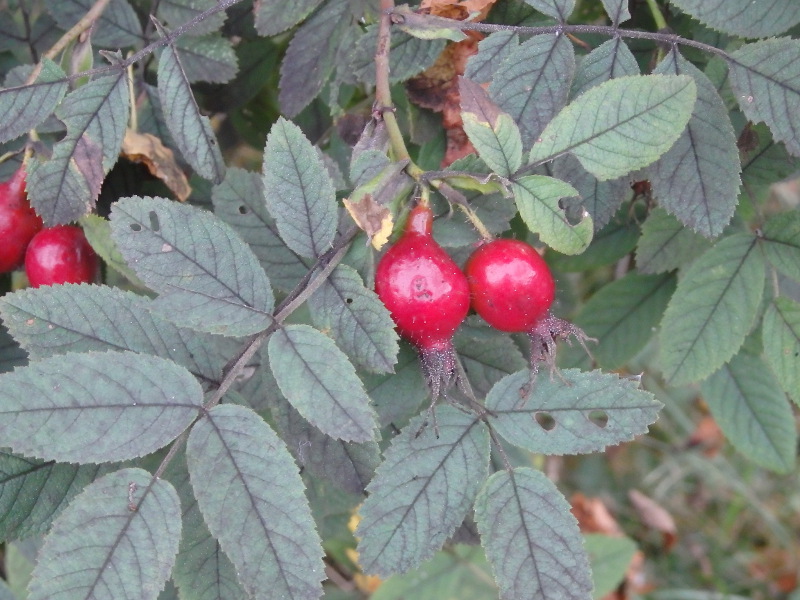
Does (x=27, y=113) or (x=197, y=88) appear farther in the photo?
(x=197, y=88)

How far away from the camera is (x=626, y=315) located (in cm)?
183

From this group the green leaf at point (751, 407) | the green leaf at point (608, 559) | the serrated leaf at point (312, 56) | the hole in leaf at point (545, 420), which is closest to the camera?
the hole in leaf at point (545, 420)

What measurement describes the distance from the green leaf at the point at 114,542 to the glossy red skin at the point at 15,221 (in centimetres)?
57

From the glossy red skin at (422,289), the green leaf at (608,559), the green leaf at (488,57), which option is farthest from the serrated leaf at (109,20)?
the green leaf at (608,559)

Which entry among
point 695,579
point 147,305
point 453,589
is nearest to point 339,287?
point 147,305

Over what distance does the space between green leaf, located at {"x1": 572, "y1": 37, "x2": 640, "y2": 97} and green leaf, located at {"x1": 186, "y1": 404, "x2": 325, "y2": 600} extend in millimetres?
729

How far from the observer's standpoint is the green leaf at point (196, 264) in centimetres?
108

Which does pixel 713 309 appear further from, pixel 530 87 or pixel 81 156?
pixel 81 156

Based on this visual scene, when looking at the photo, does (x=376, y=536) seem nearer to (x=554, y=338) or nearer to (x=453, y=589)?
(x=554, y=338)

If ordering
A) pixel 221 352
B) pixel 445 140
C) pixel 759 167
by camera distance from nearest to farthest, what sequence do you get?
pixel 221 352 → pixel 759 167 → pixel 445 140

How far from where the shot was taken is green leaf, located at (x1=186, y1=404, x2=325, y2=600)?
97 centimetres

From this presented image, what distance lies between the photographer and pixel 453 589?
7.80ft

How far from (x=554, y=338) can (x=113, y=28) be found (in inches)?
41.9

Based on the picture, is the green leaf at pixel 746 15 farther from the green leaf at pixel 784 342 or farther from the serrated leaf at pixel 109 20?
the serrated leaf at pixel 109 20
